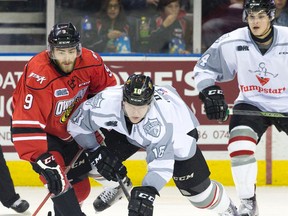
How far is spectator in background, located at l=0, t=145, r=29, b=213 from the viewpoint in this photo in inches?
230

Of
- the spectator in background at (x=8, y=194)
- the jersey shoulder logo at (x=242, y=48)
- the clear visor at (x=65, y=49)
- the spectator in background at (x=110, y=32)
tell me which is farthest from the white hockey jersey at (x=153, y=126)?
the spectator in background at (x=110, y=32)

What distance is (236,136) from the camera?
17.2 feet

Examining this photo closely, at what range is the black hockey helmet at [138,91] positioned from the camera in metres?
4.56

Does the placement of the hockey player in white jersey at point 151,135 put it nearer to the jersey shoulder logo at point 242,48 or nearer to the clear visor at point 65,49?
the clear visor at point 65,49

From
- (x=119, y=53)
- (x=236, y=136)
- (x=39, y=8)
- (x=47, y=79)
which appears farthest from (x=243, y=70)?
(x=39, y=8)

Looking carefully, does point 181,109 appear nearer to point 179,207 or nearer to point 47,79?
point 47,79

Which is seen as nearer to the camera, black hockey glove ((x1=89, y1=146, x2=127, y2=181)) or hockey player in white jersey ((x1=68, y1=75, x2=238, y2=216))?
hockey player in white jersey ((x1=68, y1=75, x2=238, y2=216))

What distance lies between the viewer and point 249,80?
5.39 meters

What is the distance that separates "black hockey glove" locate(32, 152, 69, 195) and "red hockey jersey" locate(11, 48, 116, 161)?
0.05 m

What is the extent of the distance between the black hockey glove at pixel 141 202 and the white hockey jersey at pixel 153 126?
0.07 meters

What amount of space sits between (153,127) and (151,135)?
0.04m

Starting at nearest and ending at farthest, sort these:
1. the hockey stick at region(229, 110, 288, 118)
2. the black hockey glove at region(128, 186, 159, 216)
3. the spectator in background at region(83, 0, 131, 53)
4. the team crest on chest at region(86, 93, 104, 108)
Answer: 1. the black hockey glove at region(128, 186, 159, 216)
2. the team crest on chest at region(86, 93, 104, 108)
3. the hockey stick at region(229, 110, 288, 118)
4. the spectator in background at region(83, 0, 131, 53)

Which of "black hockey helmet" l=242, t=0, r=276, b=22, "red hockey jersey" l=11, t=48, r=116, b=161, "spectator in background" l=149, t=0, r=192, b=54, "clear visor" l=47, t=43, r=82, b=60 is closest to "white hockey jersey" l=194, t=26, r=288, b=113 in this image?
"black hockey helmet" l=242, t=0, r=276, b=22

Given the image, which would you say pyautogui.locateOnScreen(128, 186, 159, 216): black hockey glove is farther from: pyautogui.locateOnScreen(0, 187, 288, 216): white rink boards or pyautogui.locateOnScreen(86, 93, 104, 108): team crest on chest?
pyautogui.locateOnScreen(0, 187, 288, 216): white rink boards
